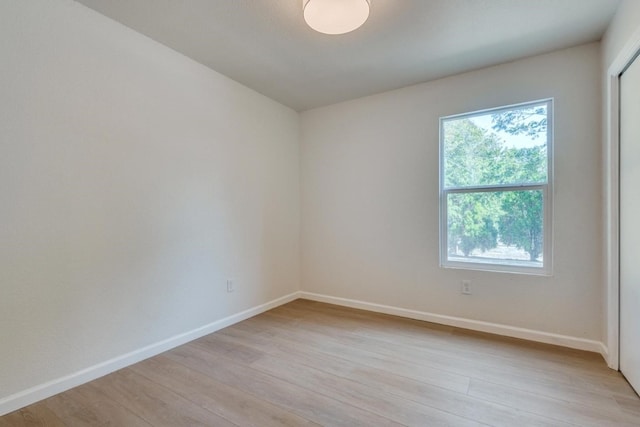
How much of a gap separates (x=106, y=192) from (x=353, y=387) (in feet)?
6.84

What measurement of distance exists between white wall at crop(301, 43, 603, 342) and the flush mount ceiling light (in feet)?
4.99

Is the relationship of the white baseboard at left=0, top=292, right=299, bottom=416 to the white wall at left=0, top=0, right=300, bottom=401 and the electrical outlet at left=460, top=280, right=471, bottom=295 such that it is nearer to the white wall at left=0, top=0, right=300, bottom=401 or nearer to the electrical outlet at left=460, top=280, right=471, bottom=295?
the white wall at left=0, top=0, right=300, bottom=401

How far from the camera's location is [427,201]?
2.97 metres

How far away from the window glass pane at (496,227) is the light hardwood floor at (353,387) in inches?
27.9

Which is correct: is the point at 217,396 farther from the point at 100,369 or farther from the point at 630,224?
the point at 630,224

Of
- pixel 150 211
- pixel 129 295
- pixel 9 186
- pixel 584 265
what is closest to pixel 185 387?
pixel 129 295

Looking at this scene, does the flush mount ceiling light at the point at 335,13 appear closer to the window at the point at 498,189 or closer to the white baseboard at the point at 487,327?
the window at the point at 498,189

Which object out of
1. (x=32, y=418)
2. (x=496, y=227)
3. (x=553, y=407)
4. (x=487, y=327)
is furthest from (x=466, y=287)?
(x=32, y=418)

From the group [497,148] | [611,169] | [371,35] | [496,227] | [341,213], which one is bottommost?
[496,227]

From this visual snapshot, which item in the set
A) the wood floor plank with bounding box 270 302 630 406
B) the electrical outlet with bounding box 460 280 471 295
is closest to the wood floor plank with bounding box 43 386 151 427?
the wood floor plank with bounding box 270 302 630 406

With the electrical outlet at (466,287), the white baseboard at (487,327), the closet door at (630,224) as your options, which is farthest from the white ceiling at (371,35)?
the white baseboard at (487,327)

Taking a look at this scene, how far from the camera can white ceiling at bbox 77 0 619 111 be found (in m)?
1.91

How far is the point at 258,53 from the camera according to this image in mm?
2451

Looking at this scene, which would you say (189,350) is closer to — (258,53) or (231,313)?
(231,313)
